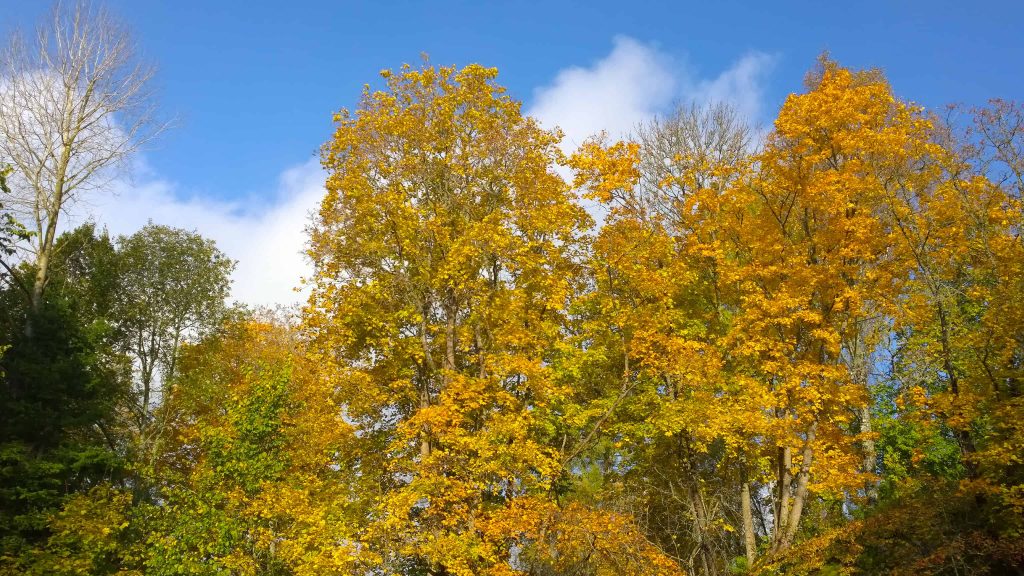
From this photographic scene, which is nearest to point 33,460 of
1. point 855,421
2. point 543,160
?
point 543,160

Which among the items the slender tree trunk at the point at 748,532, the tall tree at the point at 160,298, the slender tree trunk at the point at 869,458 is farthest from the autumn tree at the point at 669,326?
the tall tree at the point at 160,298

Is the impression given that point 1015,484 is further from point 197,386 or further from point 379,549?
point 197,386

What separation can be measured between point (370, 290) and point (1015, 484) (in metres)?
13.1

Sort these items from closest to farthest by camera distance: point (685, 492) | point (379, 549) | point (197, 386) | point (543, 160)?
point (379, 549) < point (543, 160) < point (685, 492) < point (197, 386)

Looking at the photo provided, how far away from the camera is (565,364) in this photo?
52.1 feet

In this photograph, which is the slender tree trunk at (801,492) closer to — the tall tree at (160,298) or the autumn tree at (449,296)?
the autumn tree at (449,296)

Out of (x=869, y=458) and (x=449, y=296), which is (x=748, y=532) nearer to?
(x=869, y=458)

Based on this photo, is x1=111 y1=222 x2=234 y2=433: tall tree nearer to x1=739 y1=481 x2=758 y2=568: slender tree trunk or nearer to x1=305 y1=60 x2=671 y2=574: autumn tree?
x1=305 y1=60 x2=671 y2=574: autumn tree

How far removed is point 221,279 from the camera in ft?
92.0

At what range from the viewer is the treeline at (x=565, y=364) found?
13.4m

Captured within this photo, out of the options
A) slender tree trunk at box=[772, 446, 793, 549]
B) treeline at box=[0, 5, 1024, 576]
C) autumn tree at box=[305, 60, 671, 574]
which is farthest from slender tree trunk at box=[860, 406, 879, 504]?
autumn tree at box=[305, 60, 671, 574]

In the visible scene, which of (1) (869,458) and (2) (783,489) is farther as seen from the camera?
(1) (869,458)

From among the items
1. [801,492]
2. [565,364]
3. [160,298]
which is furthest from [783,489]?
[160,298]

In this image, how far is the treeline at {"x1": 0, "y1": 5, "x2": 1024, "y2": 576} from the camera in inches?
528
